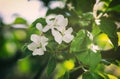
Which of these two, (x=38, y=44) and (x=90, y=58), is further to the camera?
(x=38, y=44)

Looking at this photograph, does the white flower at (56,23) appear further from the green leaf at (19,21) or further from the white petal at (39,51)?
the green leaf at (19,21)

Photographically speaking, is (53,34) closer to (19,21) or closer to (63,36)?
(63,36)

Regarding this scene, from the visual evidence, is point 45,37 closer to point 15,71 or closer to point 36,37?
point 36,37

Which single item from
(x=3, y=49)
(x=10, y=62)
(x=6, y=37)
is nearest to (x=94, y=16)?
(x=6, y=37)

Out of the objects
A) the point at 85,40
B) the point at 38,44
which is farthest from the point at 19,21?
the point at 85,40

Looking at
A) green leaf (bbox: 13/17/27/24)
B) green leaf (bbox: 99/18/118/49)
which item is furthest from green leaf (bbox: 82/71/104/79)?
green leaf (bbox: 13/17/27/24)

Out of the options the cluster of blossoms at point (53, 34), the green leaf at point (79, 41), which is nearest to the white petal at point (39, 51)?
the cluster of blossoms at point (53, 34)

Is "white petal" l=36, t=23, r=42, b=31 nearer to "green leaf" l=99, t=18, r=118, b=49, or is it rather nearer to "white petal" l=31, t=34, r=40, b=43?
"white petal" l=31, t=34, r=40, b=43
